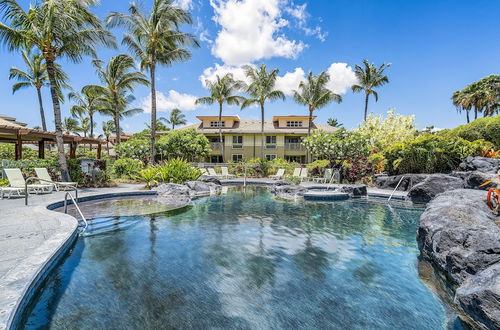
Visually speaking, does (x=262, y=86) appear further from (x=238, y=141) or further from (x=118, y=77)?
(x=118, y=77)

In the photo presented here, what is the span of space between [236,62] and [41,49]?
18.6 m

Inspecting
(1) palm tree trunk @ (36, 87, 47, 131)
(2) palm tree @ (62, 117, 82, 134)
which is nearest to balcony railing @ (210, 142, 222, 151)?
(1) palm tree trunk @ (36, 87, 47, 131)

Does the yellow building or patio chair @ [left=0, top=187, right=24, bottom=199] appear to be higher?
the yellow building

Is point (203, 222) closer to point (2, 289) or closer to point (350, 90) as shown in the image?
point (2, 289)

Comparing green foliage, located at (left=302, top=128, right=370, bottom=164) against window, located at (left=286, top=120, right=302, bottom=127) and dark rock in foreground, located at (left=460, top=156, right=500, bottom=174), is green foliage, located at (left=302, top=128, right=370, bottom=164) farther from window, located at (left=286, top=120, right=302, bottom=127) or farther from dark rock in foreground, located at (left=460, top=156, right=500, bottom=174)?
window, located at (left=286, top=120, right=302, bottom=127)

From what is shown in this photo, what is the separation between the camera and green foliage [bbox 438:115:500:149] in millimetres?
13914

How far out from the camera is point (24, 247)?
3.91m

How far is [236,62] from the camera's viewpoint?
27000 mm

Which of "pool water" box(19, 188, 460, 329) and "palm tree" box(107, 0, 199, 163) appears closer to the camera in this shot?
"pool water" box(19, 188, 460, 329)

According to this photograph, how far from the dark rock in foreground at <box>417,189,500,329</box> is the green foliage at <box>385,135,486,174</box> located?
919 centimetres

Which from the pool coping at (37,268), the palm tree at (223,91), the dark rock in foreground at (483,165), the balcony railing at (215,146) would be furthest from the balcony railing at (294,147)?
the pool coping at (37,268)

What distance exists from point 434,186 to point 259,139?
935 inches

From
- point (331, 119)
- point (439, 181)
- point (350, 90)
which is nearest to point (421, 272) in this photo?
point (439, 181)

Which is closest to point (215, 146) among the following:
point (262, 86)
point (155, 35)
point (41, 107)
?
point (262, 86)
